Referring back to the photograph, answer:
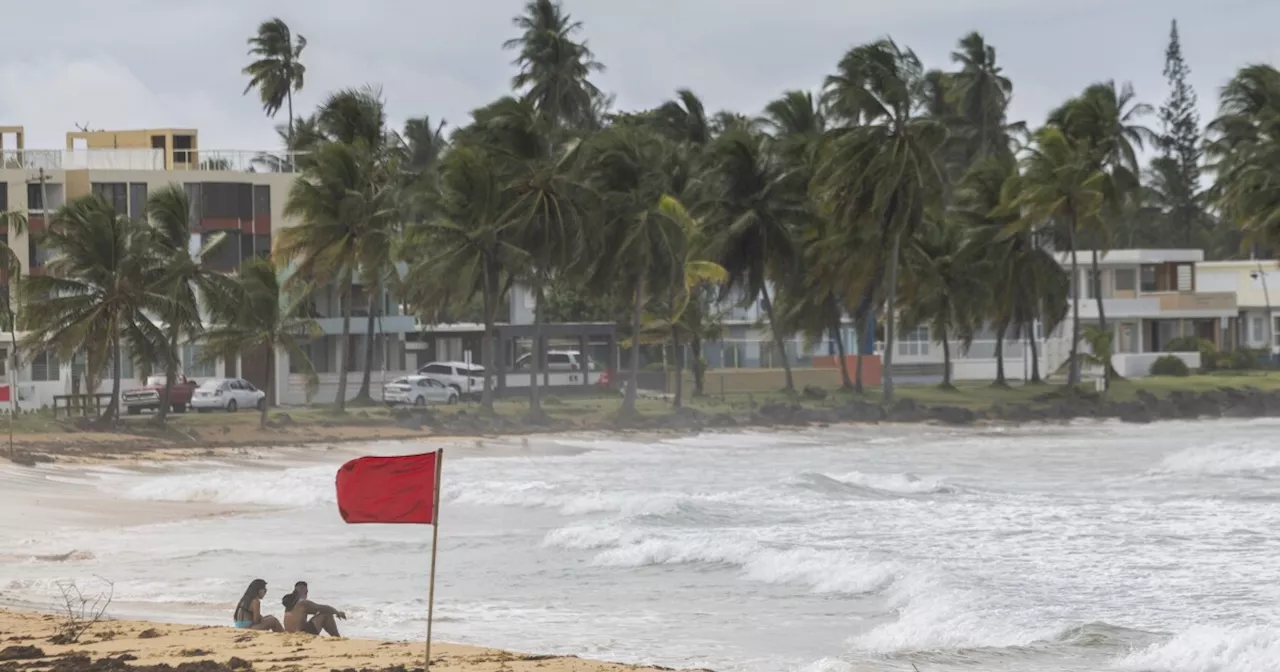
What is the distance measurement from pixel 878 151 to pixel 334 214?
17372mm

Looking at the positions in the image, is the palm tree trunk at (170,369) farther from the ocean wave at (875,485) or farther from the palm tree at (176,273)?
the ocean wave at (875,485)

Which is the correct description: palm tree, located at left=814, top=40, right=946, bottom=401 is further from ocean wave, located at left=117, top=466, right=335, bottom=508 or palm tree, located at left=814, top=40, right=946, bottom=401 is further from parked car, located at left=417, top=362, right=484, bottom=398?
ocean wave, located at left=117, top=466, right=335, bottom=508

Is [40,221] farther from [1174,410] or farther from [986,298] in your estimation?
[1174,410]

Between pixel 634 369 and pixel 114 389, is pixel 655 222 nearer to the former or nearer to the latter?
pixel 634 369

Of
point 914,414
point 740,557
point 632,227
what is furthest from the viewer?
point 914,414

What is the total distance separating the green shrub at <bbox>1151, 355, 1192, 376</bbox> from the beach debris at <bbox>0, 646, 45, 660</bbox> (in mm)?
63975

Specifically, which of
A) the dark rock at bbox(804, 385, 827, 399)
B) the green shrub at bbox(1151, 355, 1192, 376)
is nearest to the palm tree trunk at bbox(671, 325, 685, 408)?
the dark rock at bbox(804, 385, 827, 399)

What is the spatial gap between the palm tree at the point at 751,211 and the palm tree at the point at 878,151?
1836 mm

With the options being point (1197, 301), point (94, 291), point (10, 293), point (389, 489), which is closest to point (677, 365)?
point (94, 291)

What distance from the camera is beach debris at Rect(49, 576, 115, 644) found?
1402 cm

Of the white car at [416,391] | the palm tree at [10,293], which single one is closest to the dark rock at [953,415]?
the white car at [416,391]

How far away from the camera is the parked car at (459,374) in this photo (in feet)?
183

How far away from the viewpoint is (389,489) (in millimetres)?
11062

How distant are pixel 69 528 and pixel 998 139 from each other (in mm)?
67367
